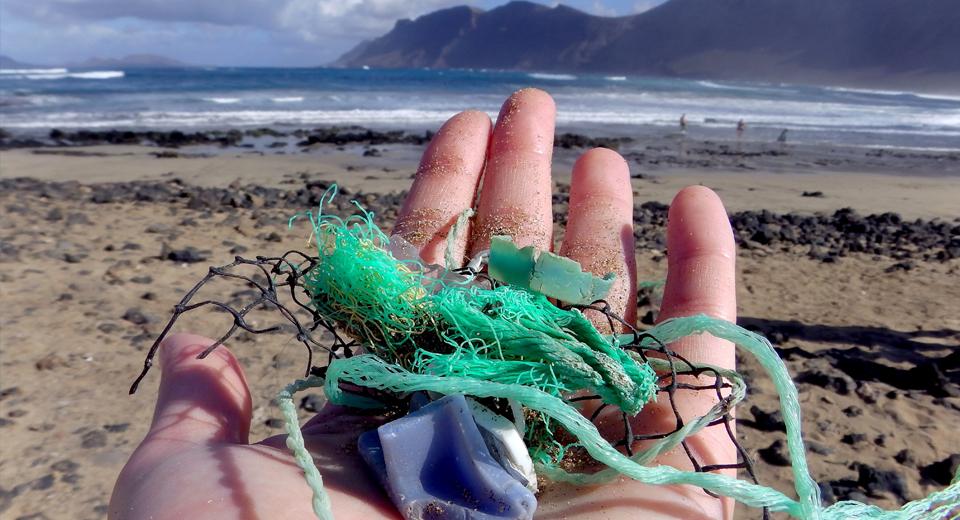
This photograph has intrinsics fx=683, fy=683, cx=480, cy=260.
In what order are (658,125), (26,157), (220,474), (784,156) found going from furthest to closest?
(658,125) → (784,156) → (26,157) → (220,474)

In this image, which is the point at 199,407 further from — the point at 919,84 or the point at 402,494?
the point at 919,84

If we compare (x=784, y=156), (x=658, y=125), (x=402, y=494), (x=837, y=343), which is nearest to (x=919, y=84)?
(x=658, y=125)

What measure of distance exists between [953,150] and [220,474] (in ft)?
67.5

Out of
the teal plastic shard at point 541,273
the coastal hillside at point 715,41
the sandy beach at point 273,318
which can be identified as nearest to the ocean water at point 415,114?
the sandy beach at point 273,318

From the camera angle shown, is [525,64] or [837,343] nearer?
[837,343]

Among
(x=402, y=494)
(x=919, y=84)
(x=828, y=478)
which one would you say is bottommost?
(x=828, y=478)

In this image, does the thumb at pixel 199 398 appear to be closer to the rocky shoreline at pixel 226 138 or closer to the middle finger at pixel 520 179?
the middle finger at pixel 520 179

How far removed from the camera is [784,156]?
1528cm

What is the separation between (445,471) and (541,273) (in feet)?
2.10

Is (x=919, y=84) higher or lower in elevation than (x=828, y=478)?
higher

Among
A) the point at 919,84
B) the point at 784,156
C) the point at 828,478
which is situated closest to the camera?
the point at 828,478

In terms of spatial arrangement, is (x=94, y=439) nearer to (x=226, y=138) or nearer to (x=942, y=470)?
(x=942, y=470)

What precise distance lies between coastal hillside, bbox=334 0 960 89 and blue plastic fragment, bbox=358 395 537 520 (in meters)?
76.6

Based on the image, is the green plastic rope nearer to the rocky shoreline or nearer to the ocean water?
the rocky shoreline
